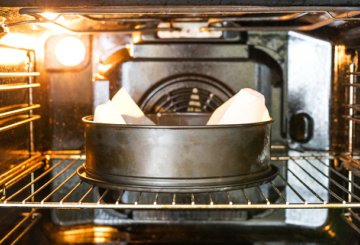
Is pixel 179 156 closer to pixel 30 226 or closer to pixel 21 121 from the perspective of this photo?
pixel 21 121

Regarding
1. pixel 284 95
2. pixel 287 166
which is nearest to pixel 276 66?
pixel 284 95

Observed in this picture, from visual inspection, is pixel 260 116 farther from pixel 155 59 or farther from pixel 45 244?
pixel 45 244

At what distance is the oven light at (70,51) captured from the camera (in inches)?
61.4

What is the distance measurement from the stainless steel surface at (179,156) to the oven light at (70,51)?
1.78 ft

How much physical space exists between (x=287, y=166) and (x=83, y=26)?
733 mm

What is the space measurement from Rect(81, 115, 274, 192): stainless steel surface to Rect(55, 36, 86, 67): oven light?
0.54 meters

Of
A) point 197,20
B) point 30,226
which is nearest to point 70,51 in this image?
point 197,20

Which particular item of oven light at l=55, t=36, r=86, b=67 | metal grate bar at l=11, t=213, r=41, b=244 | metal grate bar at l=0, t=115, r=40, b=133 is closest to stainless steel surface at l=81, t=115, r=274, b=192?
metal grate bar at l=0, t=115, r=40, b=133

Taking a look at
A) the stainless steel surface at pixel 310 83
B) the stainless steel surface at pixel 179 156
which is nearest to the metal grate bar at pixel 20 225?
the stainless steel surface at pixel 179 156

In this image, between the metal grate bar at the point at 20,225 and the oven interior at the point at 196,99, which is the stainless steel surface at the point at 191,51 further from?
the metal grate bar at the point at 20,225

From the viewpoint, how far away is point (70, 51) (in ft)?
5.13

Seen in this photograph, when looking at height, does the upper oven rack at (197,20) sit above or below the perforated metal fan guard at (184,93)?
above

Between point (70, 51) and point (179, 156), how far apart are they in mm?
684

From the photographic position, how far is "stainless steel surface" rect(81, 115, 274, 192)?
3.36 ft
